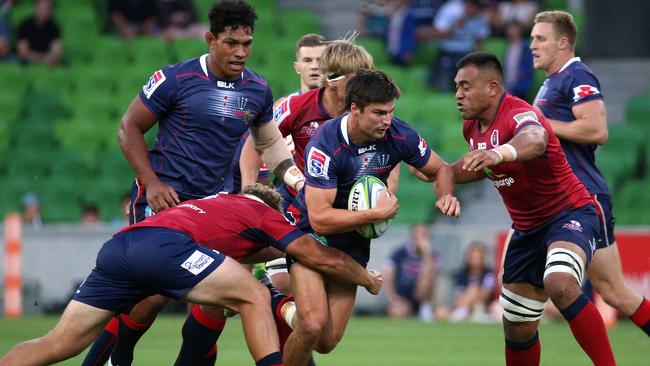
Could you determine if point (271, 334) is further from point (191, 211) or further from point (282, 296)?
point (282, 296)

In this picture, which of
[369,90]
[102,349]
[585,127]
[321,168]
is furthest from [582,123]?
[102,349]

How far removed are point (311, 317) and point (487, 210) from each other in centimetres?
1044

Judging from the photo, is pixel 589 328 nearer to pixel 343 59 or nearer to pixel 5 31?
pixel 343 59

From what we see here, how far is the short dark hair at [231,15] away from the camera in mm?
8188

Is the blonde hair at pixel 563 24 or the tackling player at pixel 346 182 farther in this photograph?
the blonde hair at pixel 563 24

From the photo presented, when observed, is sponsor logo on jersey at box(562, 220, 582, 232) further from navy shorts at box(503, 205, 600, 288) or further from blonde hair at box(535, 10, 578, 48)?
blonde hair at box(535, 10, 578, 48)

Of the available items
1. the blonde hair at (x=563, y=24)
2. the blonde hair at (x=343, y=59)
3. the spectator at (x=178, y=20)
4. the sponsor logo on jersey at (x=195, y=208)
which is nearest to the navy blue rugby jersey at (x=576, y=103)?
the blonde hair at (x=563, y=24)

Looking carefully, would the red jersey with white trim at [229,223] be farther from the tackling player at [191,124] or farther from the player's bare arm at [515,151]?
the player's bare arm at [515,151]

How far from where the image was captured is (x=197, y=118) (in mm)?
8328

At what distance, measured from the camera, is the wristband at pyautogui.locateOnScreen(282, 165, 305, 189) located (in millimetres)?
8523

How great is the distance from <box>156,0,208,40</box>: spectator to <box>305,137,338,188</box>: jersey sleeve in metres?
13.5

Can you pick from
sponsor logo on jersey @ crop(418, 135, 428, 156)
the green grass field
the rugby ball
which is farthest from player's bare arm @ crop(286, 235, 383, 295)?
the green grass field

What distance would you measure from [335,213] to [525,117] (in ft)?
5.08

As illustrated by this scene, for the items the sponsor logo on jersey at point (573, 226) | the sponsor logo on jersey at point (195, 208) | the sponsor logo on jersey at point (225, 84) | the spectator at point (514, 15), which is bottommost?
the spectator at point (514, 15)
